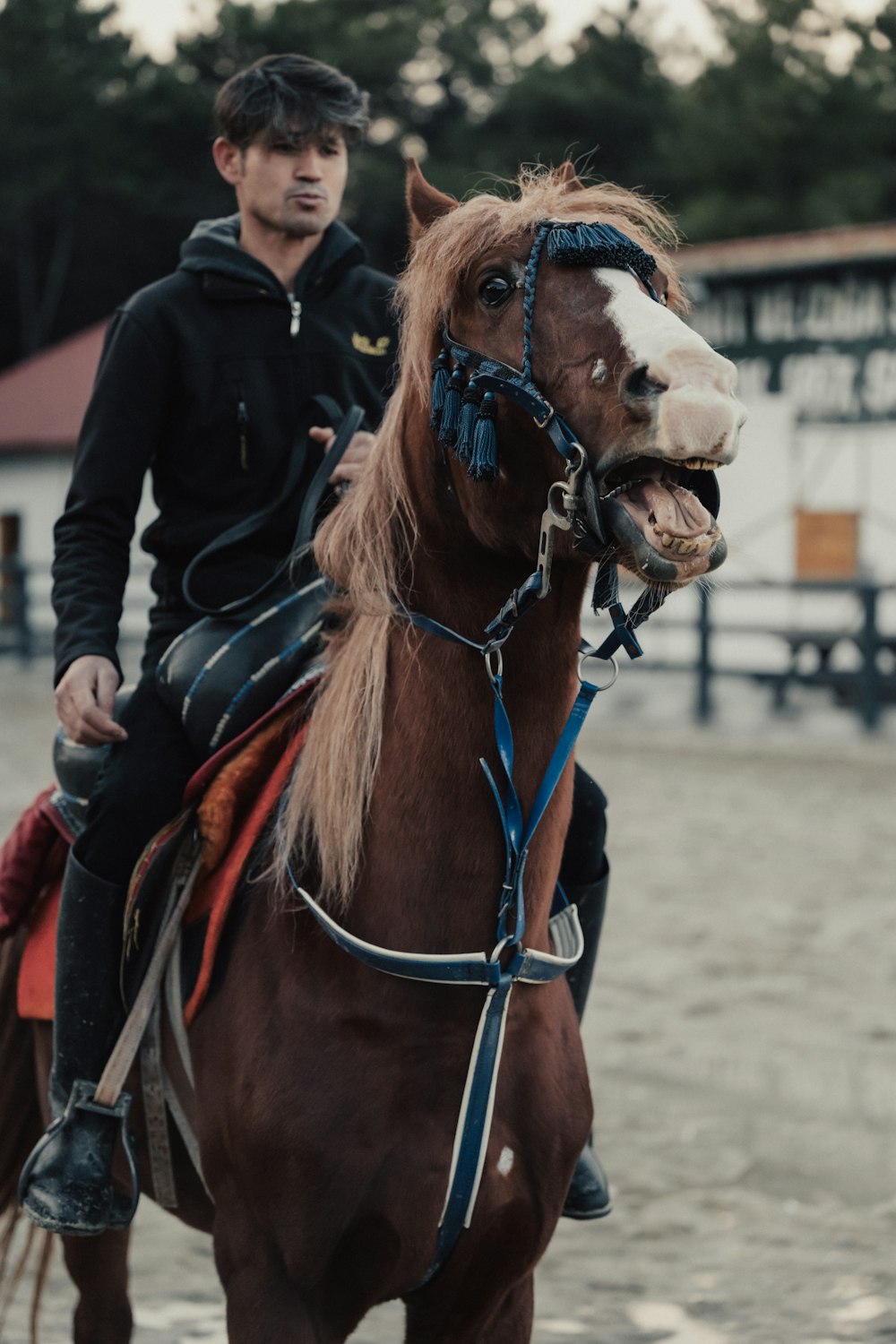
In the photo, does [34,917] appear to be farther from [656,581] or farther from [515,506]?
[656,581]

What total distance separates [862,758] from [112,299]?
1238 inches

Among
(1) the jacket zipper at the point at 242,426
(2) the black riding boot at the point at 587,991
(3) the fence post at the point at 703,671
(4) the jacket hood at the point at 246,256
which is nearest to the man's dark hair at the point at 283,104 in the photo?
(4) the jacket hood at the point at 246,256

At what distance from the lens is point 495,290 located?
1953 mm

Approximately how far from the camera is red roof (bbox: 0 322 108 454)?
2519 cm

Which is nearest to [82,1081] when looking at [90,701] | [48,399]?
[90,701]

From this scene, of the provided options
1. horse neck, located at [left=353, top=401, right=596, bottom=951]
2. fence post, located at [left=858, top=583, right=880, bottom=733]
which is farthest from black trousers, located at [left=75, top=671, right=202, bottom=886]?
fence post, located at [left=858, top=583, right=880, bottom=733]

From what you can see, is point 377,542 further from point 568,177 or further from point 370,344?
point 370,344

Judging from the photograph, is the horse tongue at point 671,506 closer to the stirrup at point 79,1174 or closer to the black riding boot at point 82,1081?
the black riding boot at point 82,1081

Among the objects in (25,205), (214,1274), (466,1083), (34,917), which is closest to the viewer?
(466,1083)

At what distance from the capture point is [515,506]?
1954mm

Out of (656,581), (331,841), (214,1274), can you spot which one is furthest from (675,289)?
(214,1274)

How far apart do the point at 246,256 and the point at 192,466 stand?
1.38ft

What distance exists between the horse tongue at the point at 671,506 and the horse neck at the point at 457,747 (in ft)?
1.09

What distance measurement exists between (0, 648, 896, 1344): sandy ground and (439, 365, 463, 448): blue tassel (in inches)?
96.3
